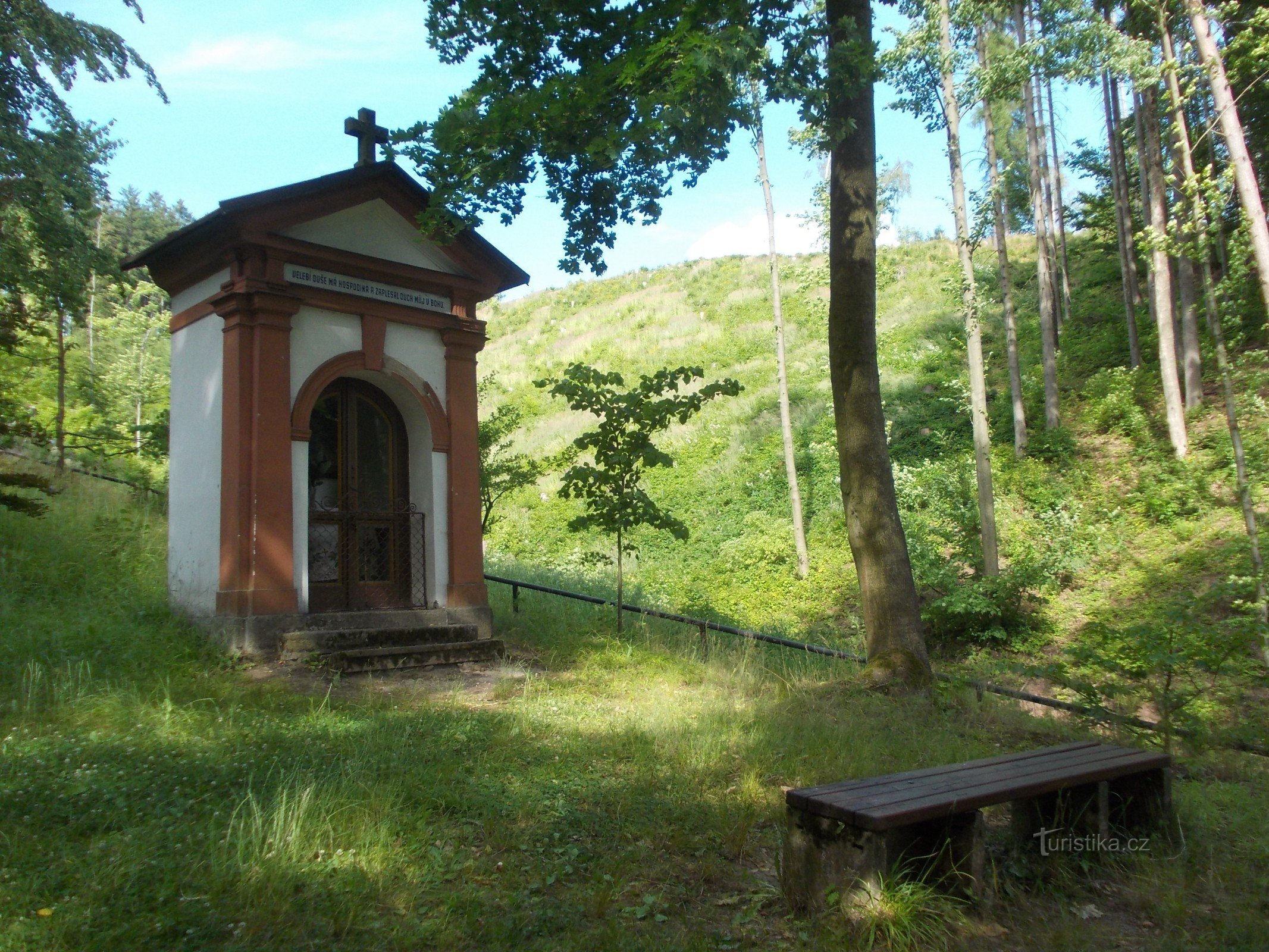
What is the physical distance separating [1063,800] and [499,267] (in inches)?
335

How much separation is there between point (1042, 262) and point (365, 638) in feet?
57.7

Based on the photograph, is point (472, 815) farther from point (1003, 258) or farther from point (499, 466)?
point (1003, 258)

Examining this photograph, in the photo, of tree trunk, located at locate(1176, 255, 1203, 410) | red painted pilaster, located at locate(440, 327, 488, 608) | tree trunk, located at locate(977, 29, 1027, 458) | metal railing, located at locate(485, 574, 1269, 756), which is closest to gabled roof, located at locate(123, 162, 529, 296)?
red painted pilaster, located at locate(440, 327, 488, 608)

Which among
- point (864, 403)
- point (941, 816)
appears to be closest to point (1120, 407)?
point (864, 403)

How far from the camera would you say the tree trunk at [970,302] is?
1484cm

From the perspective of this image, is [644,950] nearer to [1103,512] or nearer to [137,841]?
[137,841]

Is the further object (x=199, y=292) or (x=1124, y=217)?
(x=1124, y=217)

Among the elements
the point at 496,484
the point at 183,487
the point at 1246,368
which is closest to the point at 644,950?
the point at 183,487

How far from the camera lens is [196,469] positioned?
943 cm

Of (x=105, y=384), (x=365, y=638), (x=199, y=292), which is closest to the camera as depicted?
(x=365, y=638)

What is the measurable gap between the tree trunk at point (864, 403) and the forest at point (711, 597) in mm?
37

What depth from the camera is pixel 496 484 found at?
14.2 metres

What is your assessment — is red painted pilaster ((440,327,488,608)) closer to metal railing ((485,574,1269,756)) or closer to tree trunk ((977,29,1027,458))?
metal railing ((485,574,1269,756))

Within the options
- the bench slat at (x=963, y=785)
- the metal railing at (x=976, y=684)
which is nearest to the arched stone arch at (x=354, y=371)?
the metal railing at (x=976, y=684)
